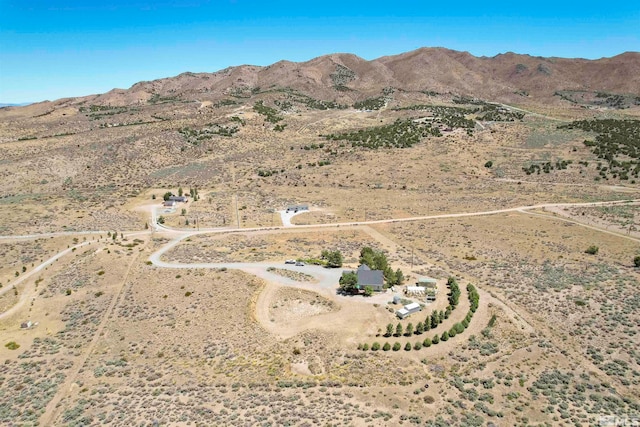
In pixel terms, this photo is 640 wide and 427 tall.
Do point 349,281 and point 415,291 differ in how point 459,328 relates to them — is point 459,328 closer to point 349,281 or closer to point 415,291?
point 415,291

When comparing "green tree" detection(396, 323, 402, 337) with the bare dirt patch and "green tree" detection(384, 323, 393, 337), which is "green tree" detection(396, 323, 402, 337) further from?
the bare dirt patch

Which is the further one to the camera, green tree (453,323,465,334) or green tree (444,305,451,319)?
green tree (444,305,451,319)

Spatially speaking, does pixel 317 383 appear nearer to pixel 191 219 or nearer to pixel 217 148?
pixel 191 219

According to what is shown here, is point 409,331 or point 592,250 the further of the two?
point 592,250

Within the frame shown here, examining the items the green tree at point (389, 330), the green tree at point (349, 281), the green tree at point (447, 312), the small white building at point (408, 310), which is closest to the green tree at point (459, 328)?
the green tree at point (447, 312)

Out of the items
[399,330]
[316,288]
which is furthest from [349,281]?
[399,330]

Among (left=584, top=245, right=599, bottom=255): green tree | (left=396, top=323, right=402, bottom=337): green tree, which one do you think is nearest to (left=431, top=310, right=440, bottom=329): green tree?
(left=396, top=323, right=402, bottom=337): green tree

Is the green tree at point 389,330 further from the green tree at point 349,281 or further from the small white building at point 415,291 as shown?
the small white building at point 415,291
